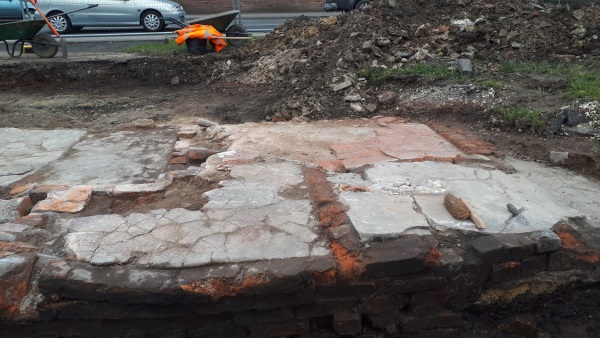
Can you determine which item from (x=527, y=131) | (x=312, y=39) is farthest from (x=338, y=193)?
(x=312, y=39)

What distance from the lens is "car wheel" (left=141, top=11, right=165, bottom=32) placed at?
1313cm

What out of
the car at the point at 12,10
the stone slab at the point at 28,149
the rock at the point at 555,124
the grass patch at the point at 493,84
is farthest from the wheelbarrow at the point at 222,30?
the rock at the point at 555,124

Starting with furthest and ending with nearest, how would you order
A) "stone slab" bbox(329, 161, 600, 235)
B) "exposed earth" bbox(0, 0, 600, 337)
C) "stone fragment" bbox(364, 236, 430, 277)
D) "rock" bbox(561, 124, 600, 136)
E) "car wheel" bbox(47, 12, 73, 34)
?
"car wheel" bbox(47, 12, 73, 34) → "rock" bbox(561, 124, 600, 136) → "exposed earth" bbox(0, 0, 600, 337) → "stone slab" bbox(329, 161, 600, 235) → "stone fragment" bbox(364, 236, 430, 277)

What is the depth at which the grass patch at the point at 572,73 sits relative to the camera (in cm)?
550

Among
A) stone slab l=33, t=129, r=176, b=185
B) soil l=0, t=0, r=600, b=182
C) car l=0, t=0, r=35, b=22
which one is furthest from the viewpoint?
car l=0, t=0, r=35, b=22

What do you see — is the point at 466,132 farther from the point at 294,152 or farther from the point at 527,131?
the point at 294,152

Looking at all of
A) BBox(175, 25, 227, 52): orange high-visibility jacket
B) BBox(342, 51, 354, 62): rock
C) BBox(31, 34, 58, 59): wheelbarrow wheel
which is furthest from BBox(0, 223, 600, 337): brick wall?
BBox(31, 34, 58, 59): wheelbarrow wheel

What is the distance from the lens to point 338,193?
137 inches

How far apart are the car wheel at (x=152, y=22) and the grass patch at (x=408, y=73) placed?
322 inches

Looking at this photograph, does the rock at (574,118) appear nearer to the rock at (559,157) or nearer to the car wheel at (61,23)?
the rock at (559,157)

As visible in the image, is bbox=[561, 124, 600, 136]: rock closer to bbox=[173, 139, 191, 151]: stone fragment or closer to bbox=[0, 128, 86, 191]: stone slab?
bbox=[173, 139, 191, 151]: stone fragment

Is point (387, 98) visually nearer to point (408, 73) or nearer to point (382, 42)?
point (408, 73)

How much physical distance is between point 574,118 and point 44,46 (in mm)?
9536

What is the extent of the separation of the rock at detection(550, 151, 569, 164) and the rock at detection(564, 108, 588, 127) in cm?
91
